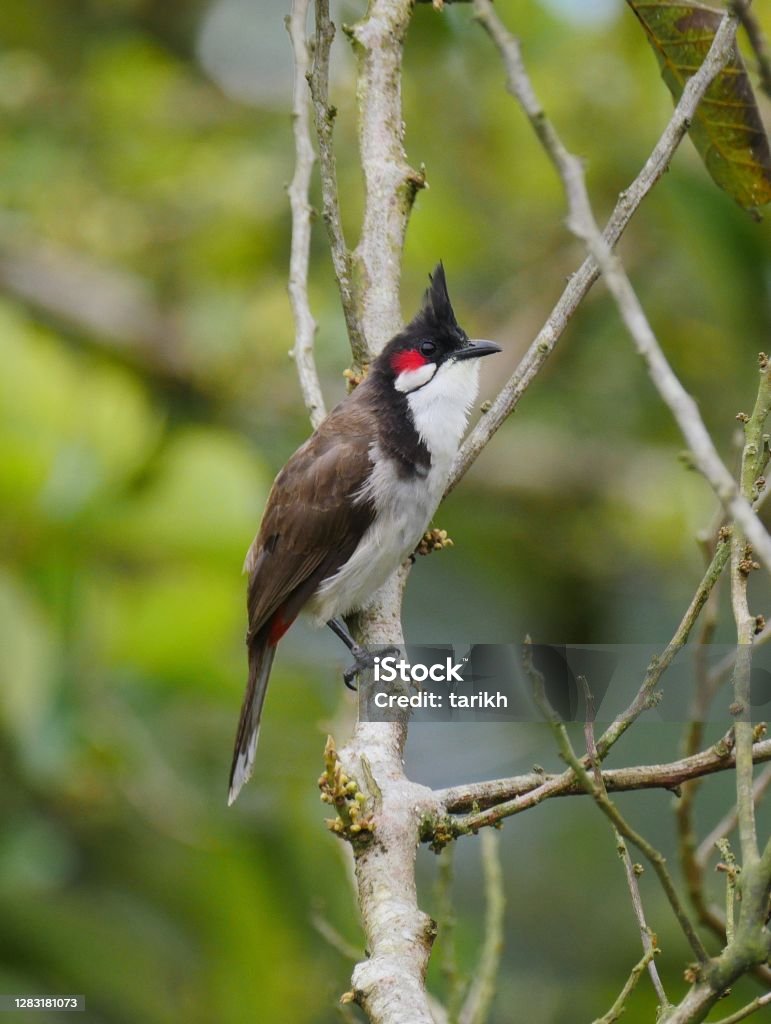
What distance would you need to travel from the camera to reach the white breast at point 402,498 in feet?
9.58

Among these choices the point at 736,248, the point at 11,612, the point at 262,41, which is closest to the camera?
the point at 11,612

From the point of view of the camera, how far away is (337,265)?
2.71 meters

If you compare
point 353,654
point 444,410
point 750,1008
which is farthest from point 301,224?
point 750,1008

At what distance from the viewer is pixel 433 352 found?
3.16 meters

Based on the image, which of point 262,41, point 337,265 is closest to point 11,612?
point 337,265

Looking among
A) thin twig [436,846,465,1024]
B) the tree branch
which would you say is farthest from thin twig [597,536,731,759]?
thin twig [436,846,465,1024]

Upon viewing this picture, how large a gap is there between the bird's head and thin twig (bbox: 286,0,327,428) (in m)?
0.19

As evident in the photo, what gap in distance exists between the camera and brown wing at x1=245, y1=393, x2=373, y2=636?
121 inches

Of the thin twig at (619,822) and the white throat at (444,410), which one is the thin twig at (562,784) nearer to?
the thin twig at (619,822)

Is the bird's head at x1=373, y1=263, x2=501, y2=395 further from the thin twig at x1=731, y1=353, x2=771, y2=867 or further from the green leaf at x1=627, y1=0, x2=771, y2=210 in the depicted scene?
the thin twig at x1=731, y1=353, x2=771, y2=867

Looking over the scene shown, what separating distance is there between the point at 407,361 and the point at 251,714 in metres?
0.94

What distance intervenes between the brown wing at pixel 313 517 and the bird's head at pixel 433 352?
13 centimetres

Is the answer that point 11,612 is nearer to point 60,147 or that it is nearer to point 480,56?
point 60,147

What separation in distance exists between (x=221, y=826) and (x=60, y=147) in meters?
2.85
